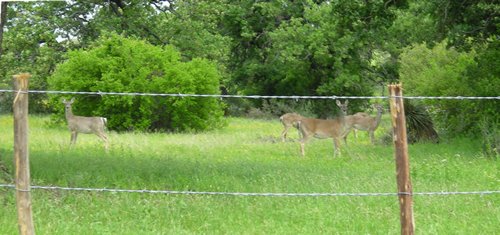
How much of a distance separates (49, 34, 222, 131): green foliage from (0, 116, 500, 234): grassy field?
7.86m

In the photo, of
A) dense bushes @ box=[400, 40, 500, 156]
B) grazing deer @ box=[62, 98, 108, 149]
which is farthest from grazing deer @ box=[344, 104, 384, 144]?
grazing deer @ box=[62, 98, 108, 149]

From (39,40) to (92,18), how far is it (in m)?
2.12

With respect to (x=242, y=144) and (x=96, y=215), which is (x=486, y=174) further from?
(x=242, y=144)

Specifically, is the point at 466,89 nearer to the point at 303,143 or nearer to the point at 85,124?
the point at 303,143

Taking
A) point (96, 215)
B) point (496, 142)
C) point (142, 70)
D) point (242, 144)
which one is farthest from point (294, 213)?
point (142, 70)

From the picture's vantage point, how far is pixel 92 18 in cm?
3127

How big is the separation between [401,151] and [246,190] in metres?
4.70

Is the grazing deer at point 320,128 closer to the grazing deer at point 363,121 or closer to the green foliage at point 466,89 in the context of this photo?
the grazing deer at point 363,121

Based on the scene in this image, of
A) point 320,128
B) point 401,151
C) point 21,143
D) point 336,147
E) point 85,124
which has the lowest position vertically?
point 336,147

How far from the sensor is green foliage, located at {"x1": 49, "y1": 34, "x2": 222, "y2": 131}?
1034 inches

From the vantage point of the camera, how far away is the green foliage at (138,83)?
86.2 feet

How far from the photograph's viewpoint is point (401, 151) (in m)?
7.00

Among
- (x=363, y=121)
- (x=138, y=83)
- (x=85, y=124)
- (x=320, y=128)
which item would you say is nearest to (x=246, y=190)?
(x=320, y=128)

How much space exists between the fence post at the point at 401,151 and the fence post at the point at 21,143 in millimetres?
3118
